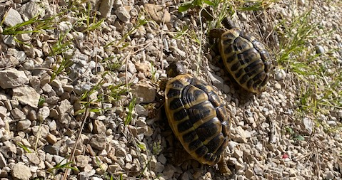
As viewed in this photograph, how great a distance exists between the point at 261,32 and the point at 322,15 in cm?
118

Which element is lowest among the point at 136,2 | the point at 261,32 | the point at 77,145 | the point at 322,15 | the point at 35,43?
the point at 322,15

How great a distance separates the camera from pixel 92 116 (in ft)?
8.73

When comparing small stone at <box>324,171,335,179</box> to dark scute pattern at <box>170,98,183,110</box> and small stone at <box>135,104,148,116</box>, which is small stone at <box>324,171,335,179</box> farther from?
small stone at <box>135,104,148,116</box>

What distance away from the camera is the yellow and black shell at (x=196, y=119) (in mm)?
2914

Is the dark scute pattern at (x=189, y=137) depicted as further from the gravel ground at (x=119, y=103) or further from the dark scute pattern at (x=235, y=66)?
the dark scute pattern at (x=235, y=66)

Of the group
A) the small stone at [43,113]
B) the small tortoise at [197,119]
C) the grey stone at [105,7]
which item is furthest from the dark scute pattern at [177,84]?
the small stone at [43,113]

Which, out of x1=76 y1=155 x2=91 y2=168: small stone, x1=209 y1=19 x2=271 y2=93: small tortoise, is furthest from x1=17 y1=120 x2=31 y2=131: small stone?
x1=209 y1=19 x2=271 y2=93: small tortoise

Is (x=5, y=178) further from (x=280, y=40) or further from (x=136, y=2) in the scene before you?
(x=280, y=40)

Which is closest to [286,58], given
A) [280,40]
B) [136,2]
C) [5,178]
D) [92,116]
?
[280,40]

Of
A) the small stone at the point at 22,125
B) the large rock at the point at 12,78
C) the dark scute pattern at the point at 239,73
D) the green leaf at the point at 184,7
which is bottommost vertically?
the dark scute pattern at the point at 239,73

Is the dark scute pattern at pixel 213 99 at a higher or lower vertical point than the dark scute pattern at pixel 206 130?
higher

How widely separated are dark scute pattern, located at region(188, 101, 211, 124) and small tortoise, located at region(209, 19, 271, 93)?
75 cm

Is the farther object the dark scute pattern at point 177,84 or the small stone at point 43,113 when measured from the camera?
the dark scute pattern at point 177,84

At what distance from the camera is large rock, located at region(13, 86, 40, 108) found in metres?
2.40
